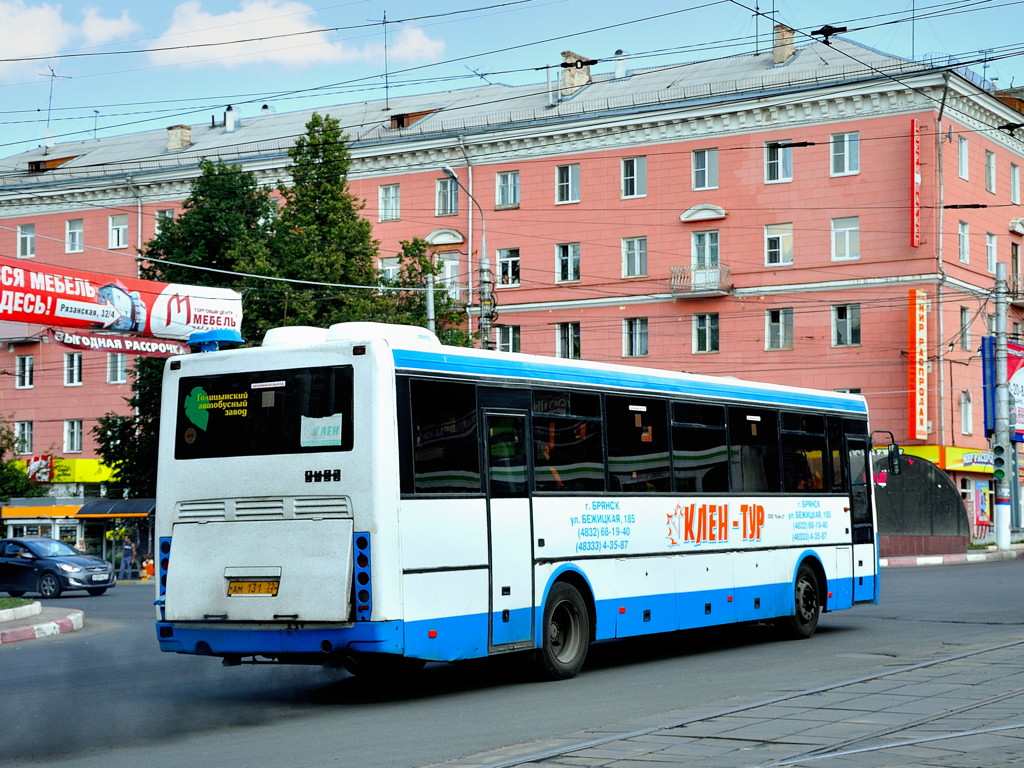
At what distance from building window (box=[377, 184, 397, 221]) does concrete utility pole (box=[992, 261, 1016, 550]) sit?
27139mm

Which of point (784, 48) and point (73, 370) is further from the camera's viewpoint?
point (73, 370)

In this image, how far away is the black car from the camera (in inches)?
1326

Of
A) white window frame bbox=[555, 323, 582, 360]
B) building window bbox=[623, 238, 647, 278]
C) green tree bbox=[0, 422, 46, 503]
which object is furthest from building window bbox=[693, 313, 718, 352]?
green tree bbox=[0, 422, 46, 503]

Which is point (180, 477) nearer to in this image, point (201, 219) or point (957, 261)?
point (201, 219)

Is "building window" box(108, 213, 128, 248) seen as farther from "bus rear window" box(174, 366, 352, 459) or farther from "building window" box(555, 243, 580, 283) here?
"bus rear window" box(174, 366, 352, 459)

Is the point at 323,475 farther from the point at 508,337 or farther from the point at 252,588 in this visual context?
the point at 508,337

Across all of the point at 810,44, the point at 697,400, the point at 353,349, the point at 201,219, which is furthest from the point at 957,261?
the point at 353,349

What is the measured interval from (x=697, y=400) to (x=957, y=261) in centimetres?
3941

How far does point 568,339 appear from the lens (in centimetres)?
5950

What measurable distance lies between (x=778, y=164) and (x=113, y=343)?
1336 inches

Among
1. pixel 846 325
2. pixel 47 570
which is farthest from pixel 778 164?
pixel 47 570

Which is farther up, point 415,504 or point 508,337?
point 508,337

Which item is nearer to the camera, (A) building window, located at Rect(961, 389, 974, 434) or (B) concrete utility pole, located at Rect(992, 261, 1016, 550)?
(B) concrete utility pole, located at Rect(992, 261, 1016, 550)

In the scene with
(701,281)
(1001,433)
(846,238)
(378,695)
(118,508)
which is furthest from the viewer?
(701,281)
